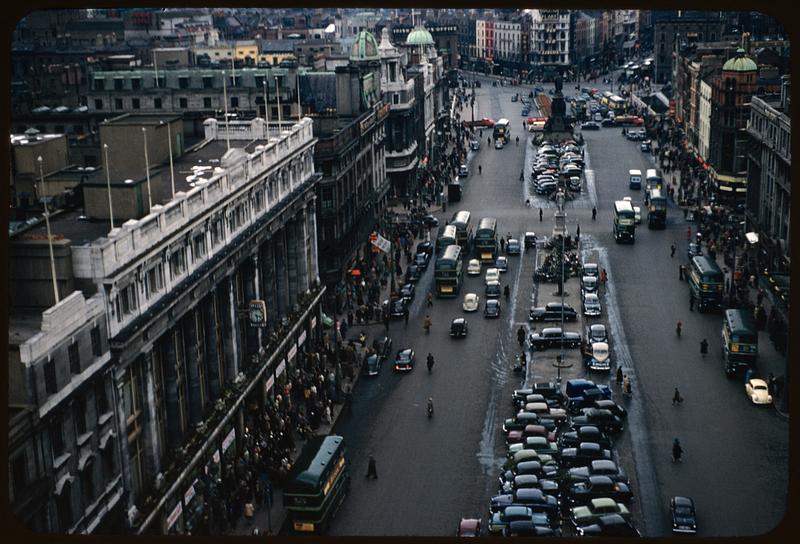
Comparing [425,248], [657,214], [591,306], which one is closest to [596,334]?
[591,306]

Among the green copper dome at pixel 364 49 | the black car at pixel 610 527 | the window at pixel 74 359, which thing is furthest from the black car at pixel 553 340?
the green copper dome at pixel 364 49

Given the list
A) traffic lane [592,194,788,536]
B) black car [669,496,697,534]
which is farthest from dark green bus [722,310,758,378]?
black car [669,496,697,534]

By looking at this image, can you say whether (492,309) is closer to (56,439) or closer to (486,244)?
(486,244)

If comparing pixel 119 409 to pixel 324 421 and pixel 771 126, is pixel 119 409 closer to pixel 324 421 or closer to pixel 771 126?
pixel 324 421

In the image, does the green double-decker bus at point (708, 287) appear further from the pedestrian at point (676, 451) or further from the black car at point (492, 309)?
the pedestrian at point (676, 451)

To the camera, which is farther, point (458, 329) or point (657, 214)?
point (657, 214)

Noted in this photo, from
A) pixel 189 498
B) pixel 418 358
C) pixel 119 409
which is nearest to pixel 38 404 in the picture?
pixel 119 409
